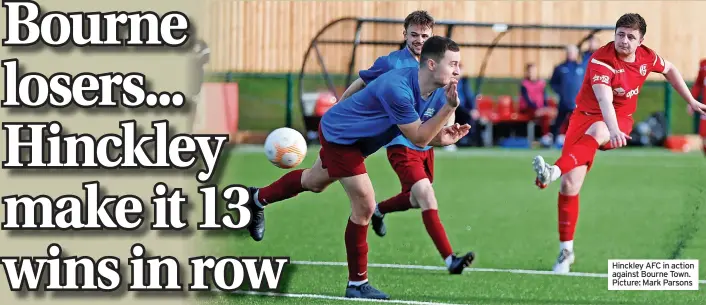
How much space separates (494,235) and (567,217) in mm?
2393

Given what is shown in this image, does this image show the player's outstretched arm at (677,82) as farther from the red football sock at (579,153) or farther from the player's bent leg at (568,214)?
the player's bent leg at (568,214)

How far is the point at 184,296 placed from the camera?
30.5 ft

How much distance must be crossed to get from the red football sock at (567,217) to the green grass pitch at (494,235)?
1.04ft

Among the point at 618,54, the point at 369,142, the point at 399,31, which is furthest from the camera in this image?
the point at 399,31

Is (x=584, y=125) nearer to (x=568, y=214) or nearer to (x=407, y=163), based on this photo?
(x=568, y=214)

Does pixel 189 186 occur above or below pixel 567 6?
below

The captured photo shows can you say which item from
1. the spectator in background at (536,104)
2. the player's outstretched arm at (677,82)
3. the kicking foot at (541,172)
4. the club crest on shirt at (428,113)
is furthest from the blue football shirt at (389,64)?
the spectator in background at (536,104)

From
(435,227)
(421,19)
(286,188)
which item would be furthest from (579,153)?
(286,188)

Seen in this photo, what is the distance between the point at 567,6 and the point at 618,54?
2075 centimetres

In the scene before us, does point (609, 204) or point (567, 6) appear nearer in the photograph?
point (609, 204)

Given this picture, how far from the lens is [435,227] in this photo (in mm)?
9445

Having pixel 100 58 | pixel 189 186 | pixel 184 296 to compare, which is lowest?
pixel 184 296

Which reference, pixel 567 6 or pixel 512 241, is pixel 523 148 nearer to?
pixel 567 6

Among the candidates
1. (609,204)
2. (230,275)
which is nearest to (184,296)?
(230,275)
